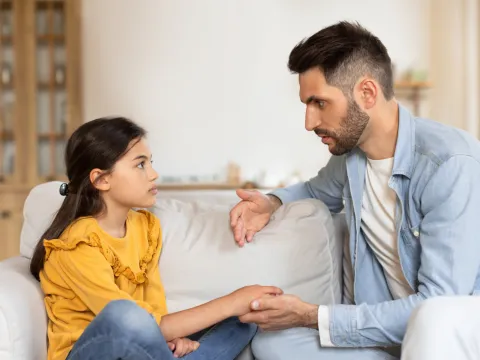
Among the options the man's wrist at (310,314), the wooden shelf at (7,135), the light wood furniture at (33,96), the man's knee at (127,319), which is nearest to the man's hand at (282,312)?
the man's wrist at (310,314)

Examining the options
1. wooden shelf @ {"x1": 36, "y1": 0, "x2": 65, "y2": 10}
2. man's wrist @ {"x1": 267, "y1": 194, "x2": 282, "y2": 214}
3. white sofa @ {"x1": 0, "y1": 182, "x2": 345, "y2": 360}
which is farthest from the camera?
wooden shelf @ {"x1": 36, "y1": 0, "x2": 65, "y2": 10}

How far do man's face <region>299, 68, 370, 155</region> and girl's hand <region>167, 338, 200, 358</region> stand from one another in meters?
0.64

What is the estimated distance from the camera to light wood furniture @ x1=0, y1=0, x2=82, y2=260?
4.68 metres

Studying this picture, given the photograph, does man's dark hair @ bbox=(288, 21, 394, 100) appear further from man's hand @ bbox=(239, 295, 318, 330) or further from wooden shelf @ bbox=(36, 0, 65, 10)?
wooden shelf @ bbox=(36, 0, 65, 10)

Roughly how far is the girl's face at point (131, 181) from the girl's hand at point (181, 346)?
38cm

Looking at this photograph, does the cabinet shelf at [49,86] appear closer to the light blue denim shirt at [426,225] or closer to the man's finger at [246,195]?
the man's finger at [246,195]

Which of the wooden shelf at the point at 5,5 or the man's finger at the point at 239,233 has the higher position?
the wooden shelf at the point at 5,5

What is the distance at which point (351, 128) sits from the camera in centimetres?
166

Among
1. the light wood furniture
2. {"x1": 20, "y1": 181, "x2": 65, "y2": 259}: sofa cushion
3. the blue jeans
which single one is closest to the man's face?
the blue jeans

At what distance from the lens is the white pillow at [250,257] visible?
178 centimetres

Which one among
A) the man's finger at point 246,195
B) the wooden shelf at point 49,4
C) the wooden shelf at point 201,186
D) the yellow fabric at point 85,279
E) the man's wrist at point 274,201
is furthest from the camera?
the wooden shelf at point 49,4

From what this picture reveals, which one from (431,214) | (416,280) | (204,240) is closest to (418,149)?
(431,214)

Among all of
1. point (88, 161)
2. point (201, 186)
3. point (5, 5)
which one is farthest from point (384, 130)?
point (5, 5)

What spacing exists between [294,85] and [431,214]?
11.4ft
